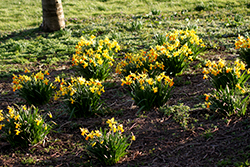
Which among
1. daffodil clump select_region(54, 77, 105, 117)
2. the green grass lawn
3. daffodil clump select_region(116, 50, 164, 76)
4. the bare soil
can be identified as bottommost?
the bare soil

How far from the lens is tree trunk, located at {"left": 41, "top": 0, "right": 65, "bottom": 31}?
26.8 ft

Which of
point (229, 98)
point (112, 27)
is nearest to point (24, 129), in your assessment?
point (229, 98)

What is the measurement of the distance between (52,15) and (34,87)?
4.75m

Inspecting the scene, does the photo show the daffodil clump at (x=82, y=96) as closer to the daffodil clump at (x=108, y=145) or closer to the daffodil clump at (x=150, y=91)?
the daffodil clump at (x=150, y=91)

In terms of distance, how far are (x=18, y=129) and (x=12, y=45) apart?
5316 millimetres

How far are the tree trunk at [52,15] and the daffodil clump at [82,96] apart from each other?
5114 mm

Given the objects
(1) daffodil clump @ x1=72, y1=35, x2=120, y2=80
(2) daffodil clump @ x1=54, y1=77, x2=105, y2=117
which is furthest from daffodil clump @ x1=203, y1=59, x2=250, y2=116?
(1) daffodil clump @ x1=72, y1=35, x2=120, y2=80

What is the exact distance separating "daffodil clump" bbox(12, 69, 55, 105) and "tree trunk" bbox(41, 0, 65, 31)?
14.7 ft

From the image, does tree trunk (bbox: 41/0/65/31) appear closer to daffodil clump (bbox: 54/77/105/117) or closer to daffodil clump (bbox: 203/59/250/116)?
daffodil clump (bbox: 54/77/105/117)

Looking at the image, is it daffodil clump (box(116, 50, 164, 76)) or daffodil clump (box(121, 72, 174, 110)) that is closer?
daffodil clump (box(121, 72, 174, 110))

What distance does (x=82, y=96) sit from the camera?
12.8ft

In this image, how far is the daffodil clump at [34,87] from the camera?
4352 mm

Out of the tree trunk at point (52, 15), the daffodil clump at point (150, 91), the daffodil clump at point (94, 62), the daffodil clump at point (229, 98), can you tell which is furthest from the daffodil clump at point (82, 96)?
the tree trunk at point (52, 15)

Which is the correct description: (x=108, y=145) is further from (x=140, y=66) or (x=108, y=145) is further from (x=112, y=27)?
(x=112, y=27)
